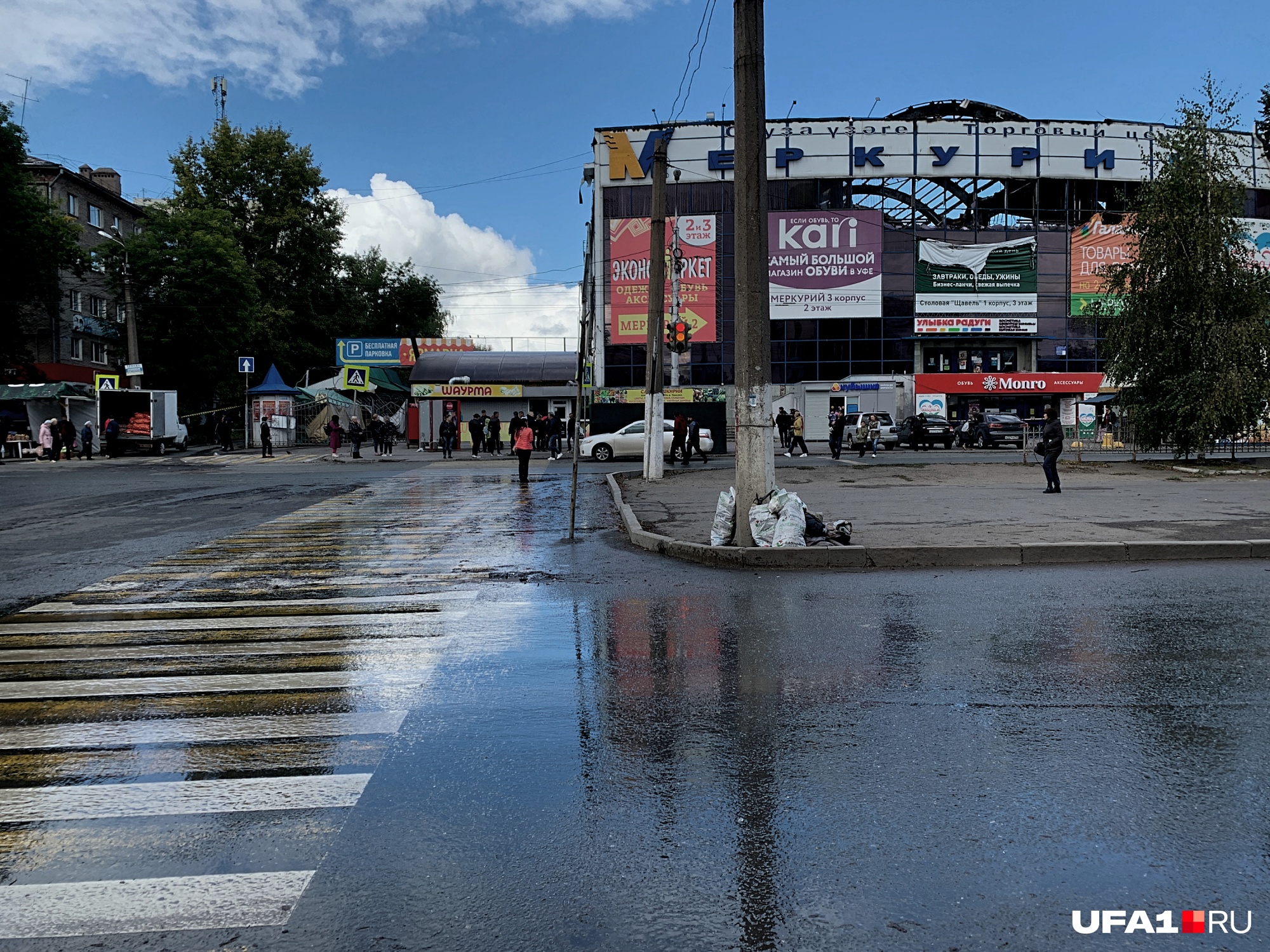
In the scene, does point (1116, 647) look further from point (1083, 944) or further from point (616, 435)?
point (616, 435)

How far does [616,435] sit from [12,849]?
3108 centimetres

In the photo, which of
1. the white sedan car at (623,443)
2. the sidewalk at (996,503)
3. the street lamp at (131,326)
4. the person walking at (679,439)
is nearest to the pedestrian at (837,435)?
the white sedan car at (623,443)

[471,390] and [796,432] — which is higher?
[471,390]

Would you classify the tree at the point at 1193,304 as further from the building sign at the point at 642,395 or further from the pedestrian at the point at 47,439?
the pedestrian at the point at 47,439

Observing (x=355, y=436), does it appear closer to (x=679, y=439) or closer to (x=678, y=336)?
(x=679, y=439)

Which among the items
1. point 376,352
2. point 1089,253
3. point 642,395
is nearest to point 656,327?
point 642,395

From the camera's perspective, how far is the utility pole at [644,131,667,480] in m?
22.9

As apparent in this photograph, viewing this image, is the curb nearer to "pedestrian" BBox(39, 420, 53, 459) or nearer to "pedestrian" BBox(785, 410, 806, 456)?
"pedestrian" BBox(785, 410, 806, 456)

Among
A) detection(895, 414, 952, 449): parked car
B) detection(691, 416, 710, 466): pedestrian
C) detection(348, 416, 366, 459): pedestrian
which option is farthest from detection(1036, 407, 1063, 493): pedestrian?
detection(348, 416, 366, 459): pedestrian

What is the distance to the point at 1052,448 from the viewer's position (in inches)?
669

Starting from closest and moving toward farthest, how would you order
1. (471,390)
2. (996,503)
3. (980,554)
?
(980,554) < (996,503) < (471,390)

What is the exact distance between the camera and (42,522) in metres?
15.2

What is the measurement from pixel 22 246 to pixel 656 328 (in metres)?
32.2

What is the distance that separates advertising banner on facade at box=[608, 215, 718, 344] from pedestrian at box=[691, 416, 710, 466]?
2314 cm
